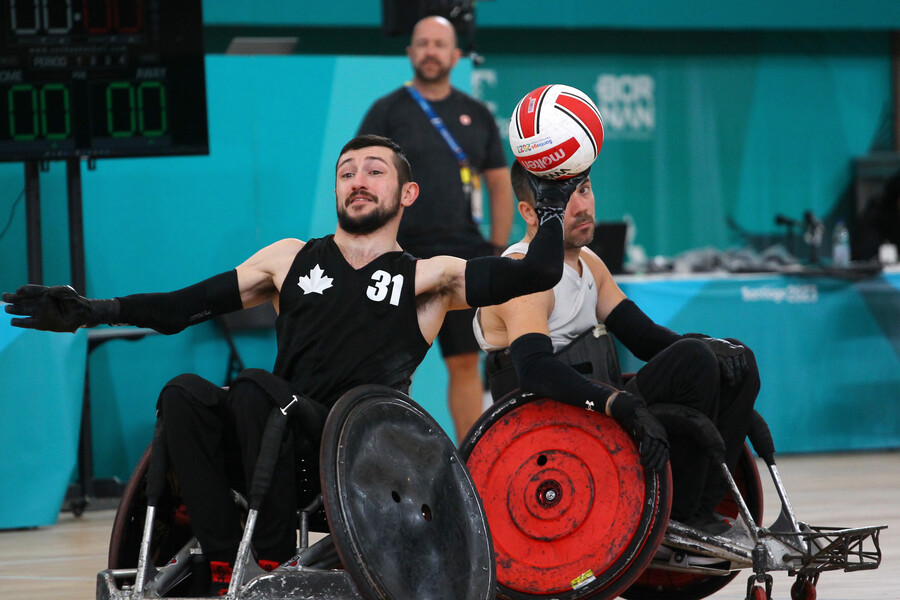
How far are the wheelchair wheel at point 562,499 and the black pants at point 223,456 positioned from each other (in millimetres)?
635

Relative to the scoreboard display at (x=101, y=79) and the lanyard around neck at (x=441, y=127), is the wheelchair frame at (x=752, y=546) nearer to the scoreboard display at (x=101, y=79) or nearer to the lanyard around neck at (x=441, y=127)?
the lanyard around neck at (x=441, y=127)

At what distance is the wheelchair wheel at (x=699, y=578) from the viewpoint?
362cm

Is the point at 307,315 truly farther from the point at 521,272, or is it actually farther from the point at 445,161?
the point at 445,161

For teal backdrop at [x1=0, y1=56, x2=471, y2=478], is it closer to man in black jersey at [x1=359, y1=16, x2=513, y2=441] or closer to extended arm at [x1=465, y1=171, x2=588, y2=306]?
man in black jersey at [x1=359, y1=16, x2=513, y2=441]

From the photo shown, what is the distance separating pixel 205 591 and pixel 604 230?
452 centimetres

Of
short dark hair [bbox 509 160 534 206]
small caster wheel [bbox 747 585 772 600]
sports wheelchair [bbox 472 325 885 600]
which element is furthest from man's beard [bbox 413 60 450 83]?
small caster wheel [bbox 747 585 772 600]

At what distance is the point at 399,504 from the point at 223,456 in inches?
17.3

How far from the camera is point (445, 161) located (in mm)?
6160

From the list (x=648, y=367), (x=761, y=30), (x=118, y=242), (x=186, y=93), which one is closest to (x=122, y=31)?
(x=186, y=93)

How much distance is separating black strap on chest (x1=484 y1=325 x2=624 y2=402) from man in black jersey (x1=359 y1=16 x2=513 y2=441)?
230 centimetres

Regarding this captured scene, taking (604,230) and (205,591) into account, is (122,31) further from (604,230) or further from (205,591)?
(205,591)

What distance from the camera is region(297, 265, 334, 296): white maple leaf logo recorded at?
322cm

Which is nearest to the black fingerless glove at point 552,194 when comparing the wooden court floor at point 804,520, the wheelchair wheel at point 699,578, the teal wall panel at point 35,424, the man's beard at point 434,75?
the wheelchair wheel at point 699,578

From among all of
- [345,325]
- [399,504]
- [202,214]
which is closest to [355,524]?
[399,504]
